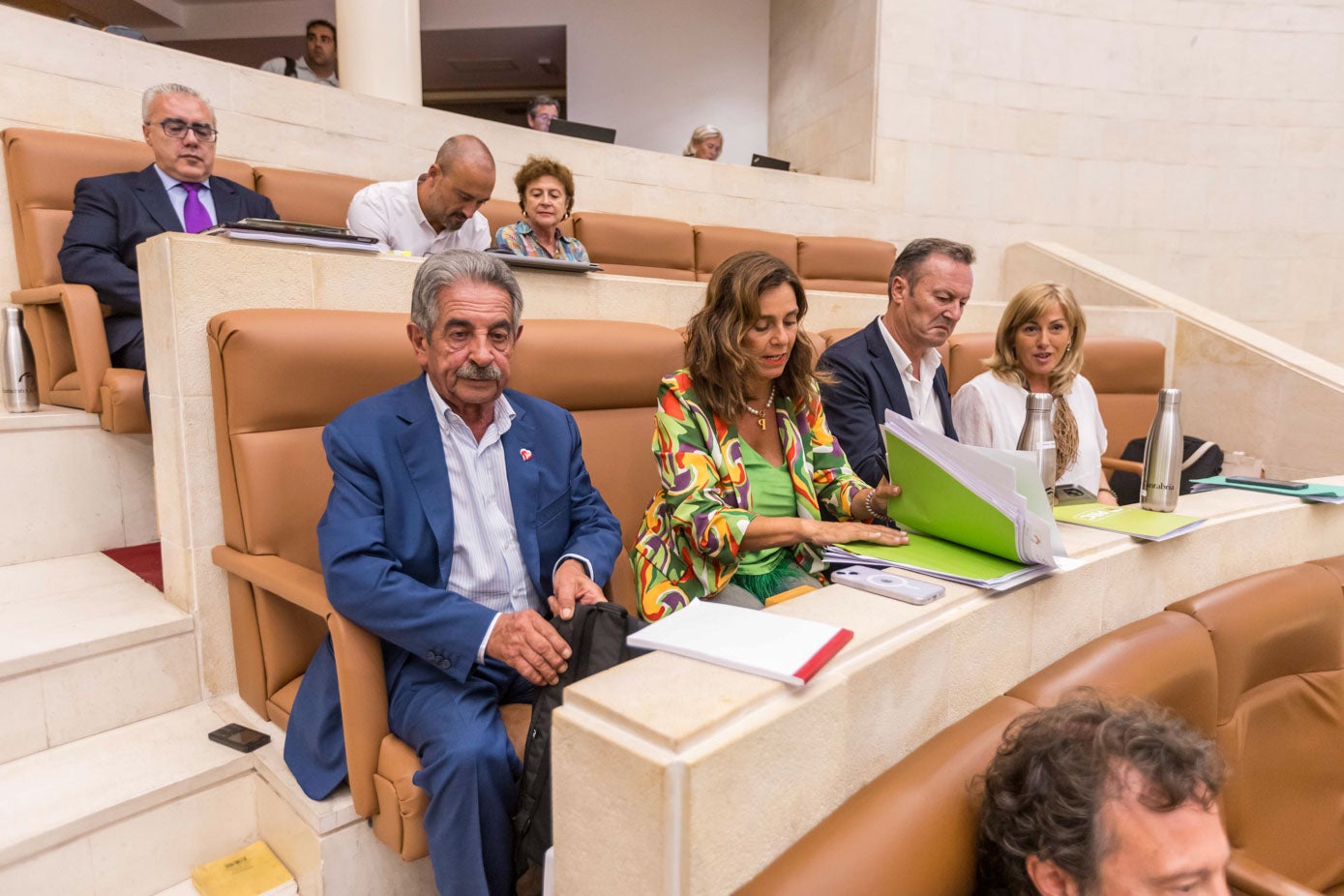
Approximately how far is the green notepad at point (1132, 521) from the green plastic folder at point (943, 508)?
0.31 metres

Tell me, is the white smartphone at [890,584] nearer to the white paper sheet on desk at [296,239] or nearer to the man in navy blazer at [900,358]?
the man in navy blazer at [900,358]

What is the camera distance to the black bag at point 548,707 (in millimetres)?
1160

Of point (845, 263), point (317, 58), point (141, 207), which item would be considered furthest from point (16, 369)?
point (845, 263)


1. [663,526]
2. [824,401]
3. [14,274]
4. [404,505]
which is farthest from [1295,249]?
[14,274]

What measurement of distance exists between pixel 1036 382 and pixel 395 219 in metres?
2.12

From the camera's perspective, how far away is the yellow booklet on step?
136cm

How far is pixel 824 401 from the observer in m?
1.97

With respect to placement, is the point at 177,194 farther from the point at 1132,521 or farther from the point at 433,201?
the point at 1132,521

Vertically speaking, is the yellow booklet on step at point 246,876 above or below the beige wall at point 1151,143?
below

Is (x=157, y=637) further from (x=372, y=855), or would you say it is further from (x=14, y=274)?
(x=14, y=274)

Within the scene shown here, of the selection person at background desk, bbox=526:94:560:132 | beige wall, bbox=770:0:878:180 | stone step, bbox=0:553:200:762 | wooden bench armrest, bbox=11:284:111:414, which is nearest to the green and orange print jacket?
stone step, bbox=0:553:200:762

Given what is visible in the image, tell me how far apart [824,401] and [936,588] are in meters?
1.01

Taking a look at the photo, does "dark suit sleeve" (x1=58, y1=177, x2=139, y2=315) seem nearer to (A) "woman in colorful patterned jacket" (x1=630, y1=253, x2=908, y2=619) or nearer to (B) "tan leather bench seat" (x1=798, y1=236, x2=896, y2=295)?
(A) "woman in colorful patterned jacket" (x1=630, y1=253, x2=908, y2=619)

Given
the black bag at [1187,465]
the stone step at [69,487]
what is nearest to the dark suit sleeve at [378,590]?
the stone step at [69,487]
